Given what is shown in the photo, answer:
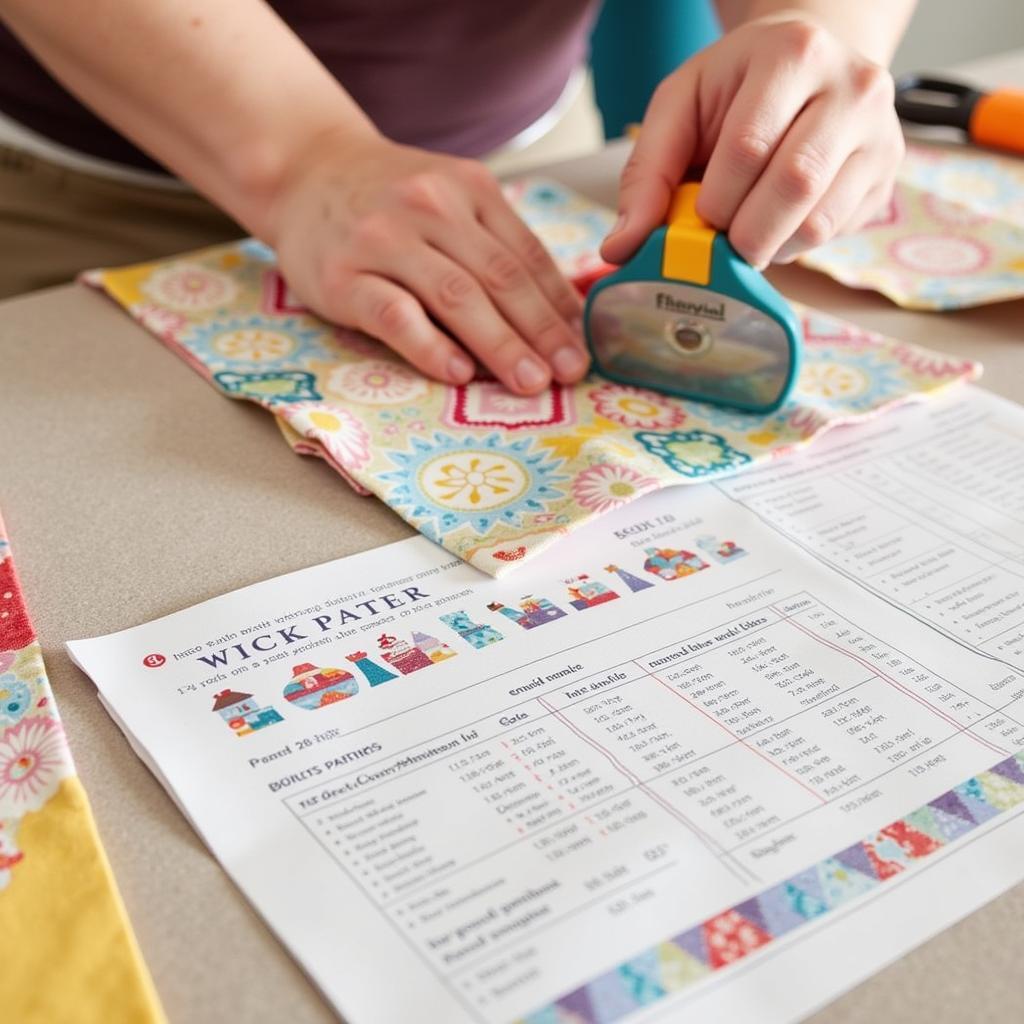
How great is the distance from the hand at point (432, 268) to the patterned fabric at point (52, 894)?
31 cm

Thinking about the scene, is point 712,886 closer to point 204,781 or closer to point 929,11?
point 204,781

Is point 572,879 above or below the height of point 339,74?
below

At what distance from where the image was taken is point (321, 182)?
699 millimetres

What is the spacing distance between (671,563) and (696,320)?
0.56 feet

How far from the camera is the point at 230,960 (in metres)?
0.33

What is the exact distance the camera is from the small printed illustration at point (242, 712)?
0.41 m

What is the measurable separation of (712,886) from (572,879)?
0.04m

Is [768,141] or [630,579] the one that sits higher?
[768,141]

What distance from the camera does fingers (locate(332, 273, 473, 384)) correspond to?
642 millimetres

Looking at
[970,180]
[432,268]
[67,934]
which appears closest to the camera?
[67,934]

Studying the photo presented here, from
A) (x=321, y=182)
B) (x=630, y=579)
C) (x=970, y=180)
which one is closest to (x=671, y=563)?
(x=630, y=579)

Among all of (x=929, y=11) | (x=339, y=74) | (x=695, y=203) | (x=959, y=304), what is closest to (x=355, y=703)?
(x=695, y=203)

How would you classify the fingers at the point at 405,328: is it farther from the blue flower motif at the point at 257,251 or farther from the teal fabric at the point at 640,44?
the teal fabric at the point at 640,44

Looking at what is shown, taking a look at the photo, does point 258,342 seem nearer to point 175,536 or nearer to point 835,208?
point 175,536
